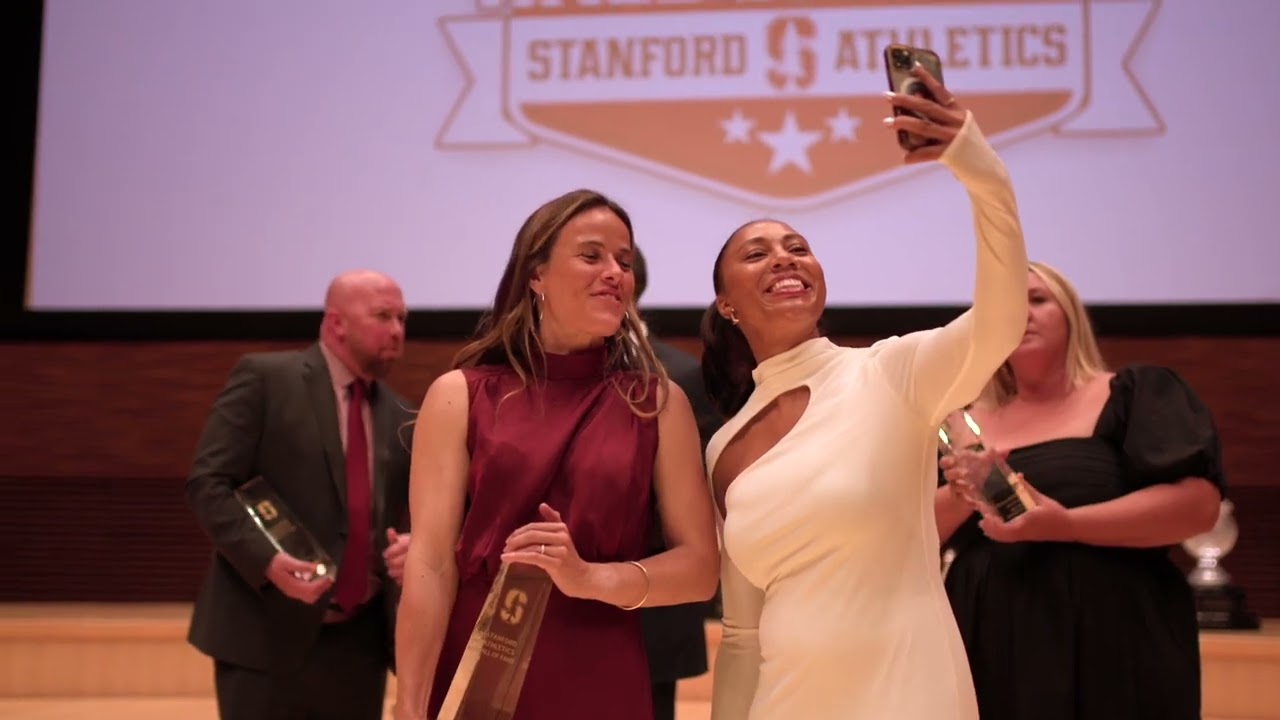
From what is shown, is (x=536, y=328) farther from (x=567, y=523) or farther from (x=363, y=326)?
(x=363, y=326)

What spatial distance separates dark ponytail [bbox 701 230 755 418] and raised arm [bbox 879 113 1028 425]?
485mm

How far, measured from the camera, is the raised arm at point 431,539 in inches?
71.2

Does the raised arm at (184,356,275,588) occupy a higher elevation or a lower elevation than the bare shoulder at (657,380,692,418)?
lower

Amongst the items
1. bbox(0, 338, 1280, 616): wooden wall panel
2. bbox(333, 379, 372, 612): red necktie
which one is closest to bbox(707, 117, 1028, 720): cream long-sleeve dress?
bbox(333, 379, 372, 612): red necktie

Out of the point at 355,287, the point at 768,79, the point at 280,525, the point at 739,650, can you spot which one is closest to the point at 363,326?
the point at 355,287

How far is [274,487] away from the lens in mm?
3209

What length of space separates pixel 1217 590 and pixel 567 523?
3489mm

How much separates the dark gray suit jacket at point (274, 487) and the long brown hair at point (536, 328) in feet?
3.62

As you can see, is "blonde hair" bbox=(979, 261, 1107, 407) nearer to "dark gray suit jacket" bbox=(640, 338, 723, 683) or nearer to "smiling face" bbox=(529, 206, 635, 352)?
"dark gray suit jacket" bbox=(640, 338, 723, 683)

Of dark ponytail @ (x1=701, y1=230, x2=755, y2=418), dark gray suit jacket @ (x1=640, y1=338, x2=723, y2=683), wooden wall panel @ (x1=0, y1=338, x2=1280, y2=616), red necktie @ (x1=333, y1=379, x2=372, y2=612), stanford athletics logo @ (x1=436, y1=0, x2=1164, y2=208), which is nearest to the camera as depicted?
dark ponytail @ (x1=701, y1=230, x2=755, y2=418)

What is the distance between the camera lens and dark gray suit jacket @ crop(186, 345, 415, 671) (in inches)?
121

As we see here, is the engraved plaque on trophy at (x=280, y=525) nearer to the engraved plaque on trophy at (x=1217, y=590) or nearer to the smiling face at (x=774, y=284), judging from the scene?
the smiling face at (x=774, y=284)

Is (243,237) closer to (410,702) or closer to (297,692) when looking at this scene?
(297,692)

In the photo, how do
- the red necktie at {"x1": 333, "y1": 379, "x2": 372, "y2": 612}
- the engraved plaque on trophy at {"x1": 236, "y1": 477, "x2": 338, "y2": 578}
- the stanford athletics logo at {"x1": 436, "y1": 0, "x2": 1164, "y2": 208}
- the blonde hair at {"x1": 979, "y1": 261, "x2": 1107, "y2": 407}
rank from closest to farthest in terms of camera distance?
1. the blonde hair at {"x1": 979, "y1": 261, "x2": 1107, "y2": 407}
2. the engraved plaque on trophy at {"x1": 236, "y1": 477, "x2": 338, "y2": 578}
3. the red necktie at {"x1": 333, "y1": 379, "x2": 372, "y2": 612}
4. the stanford athletics logo at {"x1": 436, "y1": 0, "x2": 1164, "y2": 208}
